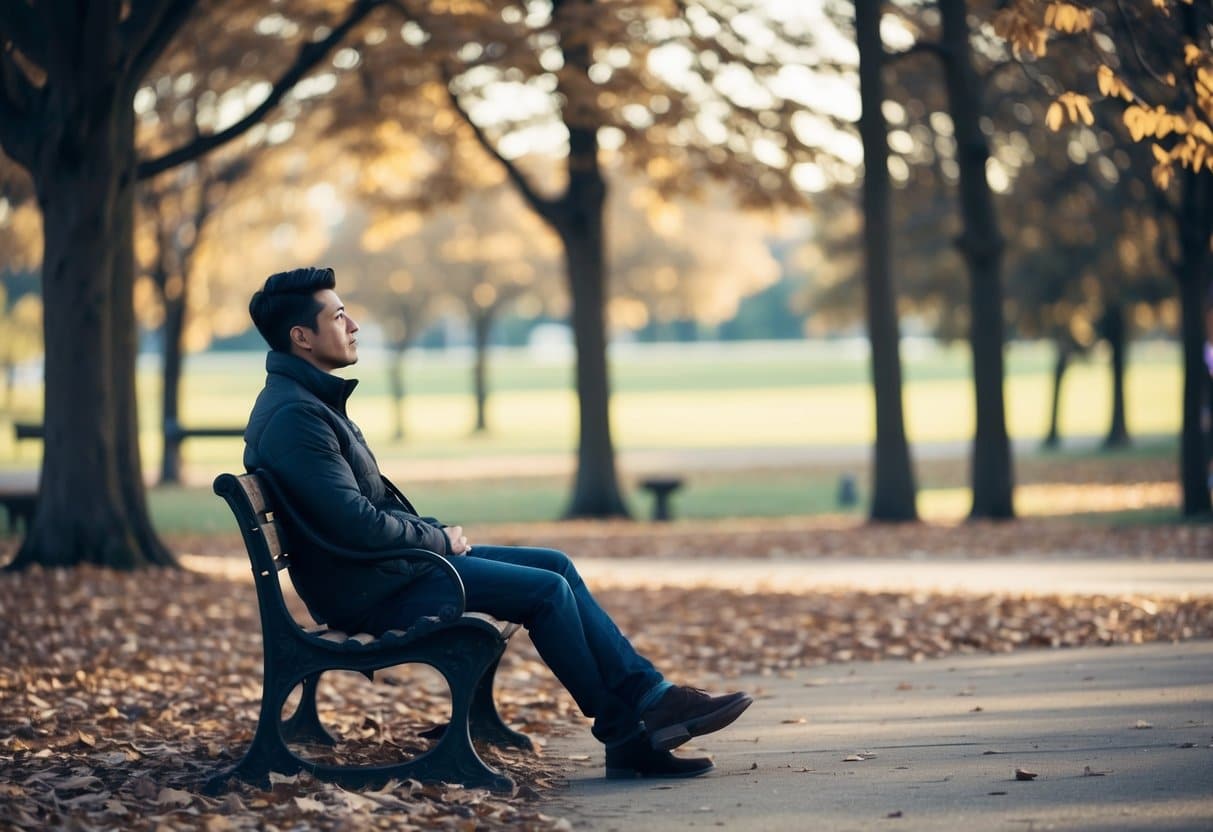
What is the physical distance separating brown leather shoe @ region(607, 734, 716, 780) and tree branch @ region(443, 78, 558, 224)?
46.4 feet

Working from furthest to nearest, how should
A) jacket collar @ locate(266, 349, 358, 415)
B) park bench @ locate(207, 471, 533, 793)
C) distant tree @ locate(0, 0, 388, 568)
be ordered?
distant tree @ locate(0, 0, 388, 568) → jacket collar @ locate(266, 349, 358, 415) → park bench @ locate(207, 471, 533, 793)

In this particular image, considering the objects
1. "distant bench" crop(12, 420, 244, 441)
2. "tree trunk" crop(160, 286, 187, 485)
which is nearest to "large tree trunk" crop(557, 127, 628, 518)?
"distant bench" crop(12, 420, 244, 441)

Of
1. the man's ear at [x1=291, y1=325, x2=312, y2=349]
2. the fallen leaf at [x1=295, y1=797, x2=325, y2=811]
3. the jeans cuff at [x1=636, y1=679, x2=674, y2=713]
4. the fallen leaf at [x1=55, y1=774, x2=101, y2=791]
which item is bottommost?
the fallen leaf at [x1=55, y1=774, x2=101, y2=791]

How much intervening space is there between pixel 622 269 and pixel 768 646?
37.9m

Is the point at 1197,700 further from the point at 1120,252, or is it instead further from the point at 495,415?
the point at 495,415

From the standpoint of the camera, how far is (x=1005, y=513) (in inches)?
724

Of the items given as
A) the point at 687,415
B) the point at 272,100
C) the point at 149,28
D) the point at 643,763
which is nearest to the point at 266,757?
the point at 643,763

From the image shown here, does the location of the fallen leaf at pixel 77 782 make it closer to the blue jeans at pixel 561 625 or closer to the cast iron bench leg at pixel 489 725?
the blue jeans at pixel 561 625

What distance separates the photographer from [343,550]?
18.1 ft

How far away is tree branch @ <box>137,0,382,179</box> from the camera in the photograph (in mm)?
13656

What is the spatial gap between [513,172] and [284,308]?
14.5 m

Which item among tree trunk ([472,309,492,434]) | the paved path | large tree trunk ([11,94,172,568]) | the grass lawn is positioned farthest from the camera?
tree trunk ([472,309,492,434])

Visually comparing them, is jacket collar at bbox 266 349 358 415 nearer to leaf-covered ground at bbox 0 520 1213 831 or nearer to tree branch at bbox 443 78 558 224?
leaf-covered ground at bbox 0 520 1213 831

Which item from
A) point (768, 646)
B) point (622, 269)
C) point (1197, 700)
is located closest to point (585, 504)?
point (768, 646)
